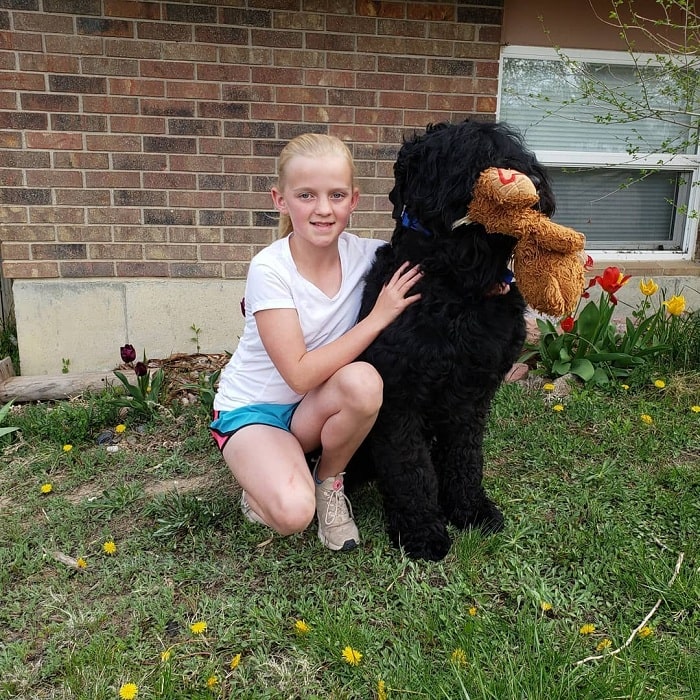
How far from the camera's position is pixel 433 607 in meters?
2.01

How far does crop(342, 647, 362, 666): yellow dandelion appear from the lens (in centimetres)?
178

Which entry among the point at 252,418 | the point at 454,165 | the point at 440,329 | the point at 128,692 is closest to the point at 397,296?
the point at 440,329

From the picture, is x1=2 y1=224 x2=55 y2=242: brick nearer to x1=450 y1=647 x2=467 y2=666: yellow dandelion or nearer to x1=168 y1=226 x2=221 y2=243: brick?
x1=168 y1=226 x2=221 y2=243: brick

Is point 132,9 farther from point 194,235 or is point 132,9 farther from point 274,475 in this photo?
point 274,475

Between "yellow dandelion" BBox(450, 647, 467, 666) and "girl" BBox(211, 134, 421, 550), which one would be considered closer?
"yellow dandelion" BBox(450, 647, 467, 666)

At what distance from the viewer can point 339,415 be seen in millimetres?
2092

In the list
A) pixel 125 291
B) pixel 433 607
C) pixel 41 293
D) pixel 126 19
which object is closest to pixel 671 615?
pixel 433 607

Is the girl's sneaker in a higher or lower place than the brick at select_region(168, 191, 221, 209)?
lower

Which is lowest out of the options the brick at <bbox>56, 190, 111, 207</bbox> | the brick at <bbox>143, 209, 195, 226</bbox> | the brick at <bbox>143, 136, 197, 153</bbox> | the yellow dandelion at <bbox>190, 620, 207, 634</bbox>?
the yellow dandelion at <bbox>190, 620, 207, 634</bbox>

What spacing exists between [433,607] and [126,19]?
3726 mm

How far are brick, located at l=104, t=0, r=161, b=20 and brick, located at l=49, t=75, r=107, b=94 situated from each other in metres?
0.40

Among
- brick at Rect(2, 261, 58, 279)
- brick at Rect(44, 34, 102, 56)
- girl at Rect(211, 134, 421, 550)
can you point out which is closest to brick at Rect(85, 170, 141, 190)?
brick at Rect(2, 261, 58, 279)

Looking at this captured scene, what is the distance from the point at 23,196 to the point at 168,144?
96 cm

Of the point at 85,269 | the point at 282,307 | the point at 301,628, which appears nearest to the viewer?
the point at 301,628
